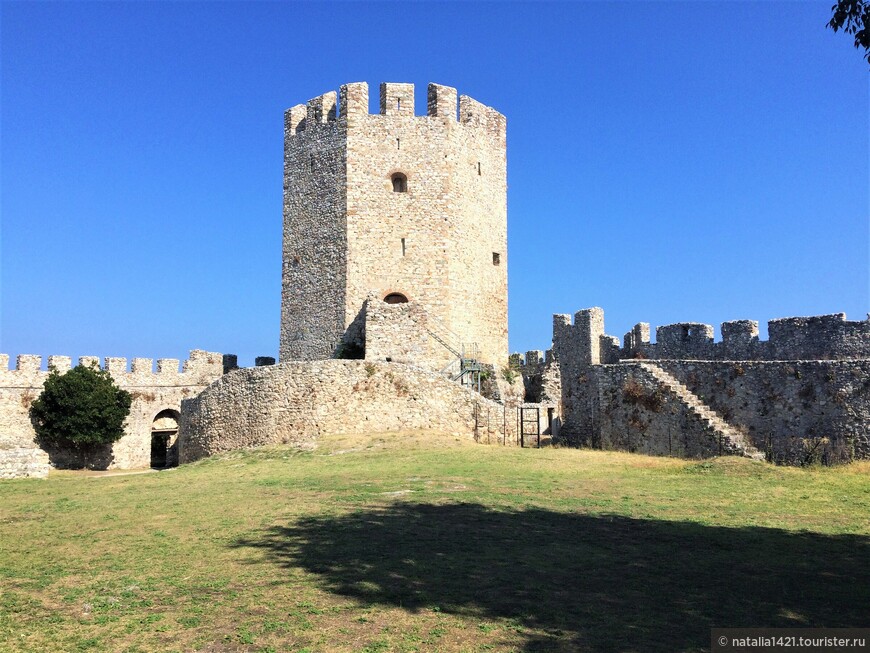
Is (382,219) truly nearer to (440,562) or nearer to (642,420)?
(642,420)

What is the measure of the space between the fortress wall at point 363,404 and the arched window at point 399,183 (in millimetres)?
8258

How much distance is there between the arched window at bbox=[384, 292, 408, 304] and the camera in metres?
26.4

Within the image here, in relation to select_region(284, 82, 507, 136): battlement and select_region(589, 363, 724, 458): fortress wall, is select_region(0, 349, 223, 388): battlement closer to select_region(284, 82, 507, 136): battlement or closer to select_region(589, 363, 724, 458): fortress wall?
select_region(284, 82, 507, 136): battlement

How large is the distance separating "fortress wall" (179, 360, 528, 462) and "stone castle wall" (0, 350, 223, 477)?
1264 centimetres

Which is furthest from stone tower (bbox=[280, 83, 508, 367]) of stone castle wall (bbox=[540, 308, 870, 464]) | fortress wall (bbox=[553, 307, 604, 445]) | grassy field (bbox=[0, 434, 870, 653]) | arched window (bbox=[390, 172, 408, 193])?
grassy field (bbox=[0, 434, 870, 653])

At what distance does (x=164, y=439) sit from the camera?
35344 millimetres

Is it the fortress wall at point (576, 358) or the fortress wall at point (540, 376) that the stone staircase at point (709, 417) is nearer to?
the fortress wall at point (576, 358)

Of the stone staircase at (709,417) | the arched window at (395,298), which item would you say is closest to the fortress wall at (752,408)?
the stone staircase at (709,417)

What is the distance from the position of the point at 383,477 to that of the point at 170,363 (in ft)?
74.0

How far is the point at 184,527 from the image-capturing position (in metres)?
9.70

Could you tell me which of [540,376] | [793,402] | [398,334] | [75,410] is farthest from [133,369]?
[793,402]

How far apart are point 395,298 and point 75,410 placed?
46.5 ft

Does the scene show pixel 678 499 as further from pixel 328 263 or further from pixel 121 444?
pixel 121 444

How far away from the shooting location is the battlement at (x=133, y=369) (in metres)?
29.6
